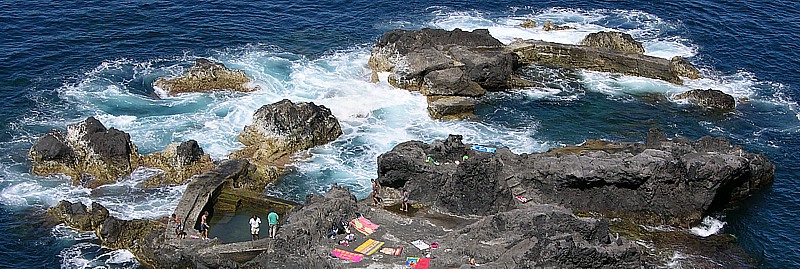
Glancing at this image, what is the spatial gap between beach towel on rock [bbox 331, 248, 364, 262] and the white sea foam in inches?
963

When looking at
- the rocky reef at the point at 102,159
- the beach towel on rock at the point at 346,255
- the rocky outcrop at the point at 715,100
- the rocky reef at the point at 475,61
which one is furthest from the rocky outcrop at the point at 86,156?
the rocky outcrop at the point at 715,100

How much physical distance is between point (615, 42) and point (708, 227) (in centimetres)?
3479

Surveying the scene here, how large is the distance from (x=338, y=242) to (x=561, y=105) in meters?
35.7

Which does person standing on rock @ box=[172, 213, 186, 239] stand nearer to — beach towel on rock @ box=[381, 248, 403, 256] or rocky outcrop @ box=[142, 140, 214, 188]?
rocky outcrop @ box=[142, 140, 214, 188]

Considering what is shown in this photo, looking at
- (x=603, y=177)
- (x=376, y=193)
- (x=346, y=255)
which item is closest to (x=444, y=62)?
(x=376, y=193)

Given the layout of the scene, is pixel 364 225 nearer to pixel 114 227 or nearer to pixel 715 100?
pixel 114 227

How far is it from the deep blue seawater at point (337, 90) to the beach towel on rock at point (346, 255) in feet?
46.5

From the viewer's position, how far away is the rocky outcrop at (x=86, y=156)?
64188 millimetres

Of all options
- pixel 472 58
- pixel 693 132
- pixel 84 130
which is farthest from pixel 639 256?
pixel 84 130

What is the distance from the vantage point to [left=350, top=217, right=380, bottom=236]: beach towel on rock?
2034 inches

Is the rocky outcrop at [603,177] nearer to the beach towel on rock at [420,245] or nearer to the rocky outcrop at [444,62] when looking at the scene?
the beach towel on rock at [420,245]

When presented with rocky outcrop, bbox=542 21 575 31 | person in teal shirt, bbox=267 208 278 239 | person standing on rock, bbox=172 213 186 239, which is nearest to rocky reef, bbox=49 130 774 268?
person standing on rock, bbox=172 213 186 239

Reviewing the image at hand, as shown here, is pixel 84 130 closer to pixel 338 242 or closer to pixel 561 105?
pixel 338 242

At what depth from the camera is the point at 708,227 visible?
5925 cm
